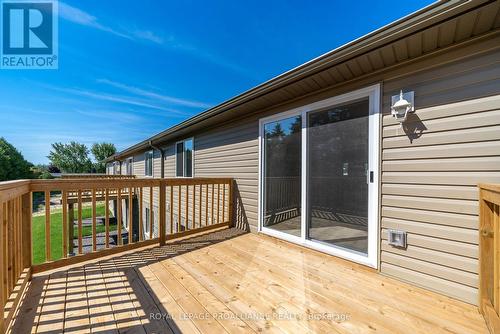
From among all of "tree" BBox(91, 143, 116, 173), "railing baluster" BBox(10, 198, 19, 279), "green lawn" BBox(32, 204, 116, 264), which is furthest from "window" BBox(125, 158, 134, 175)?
"tree" BBox(91, 143, 116, 173)

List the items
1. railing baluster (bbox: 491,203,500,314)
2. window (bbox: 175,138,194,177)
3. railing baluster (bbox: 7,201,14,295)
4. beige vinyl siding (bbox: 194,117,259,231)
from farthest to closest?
1. window (bbox: 175,138,194,177)
2. beige vinyl siding (bbox: 194,117,259,231)
3. railing baluster (bbox: 7,201,14,295)
4. railing baluster (bbox: 491,203,500,314)

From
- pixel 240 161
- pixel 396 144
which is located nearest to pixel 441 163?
pixel 396 144

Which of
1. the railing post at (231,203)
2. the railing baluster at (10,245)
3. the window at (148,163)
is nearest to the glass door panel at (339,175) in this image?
the railing post at (231,203)

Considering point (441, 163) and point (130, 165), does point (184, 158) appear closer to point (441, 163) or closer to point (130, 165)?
point (441, 163)

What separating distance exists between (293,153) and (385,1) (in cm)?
410

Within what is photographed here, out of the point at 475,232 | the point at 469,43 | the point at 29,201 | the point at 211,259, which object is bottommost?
the point at 211,259

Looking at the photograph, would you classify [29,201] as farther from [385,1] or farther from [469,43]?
[385,1]

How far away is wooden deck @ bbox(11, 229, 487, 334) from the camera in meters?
1.54

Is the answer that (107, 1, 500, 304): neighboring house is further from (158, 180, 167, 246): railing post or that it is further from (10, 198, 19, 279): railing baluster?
(10, 198, 19, 279): railing baluster

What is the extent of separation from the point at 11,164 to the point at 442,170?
3325 cm

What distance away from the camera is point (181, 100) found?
14836 mm

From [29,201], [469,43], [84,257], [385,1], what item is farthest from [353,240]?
[385,1]

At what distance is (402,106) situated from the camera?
2.18 metres

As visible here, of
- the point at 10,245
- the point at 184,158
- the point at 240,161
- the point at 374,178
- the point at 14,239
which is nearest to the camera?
the point at 10,245
